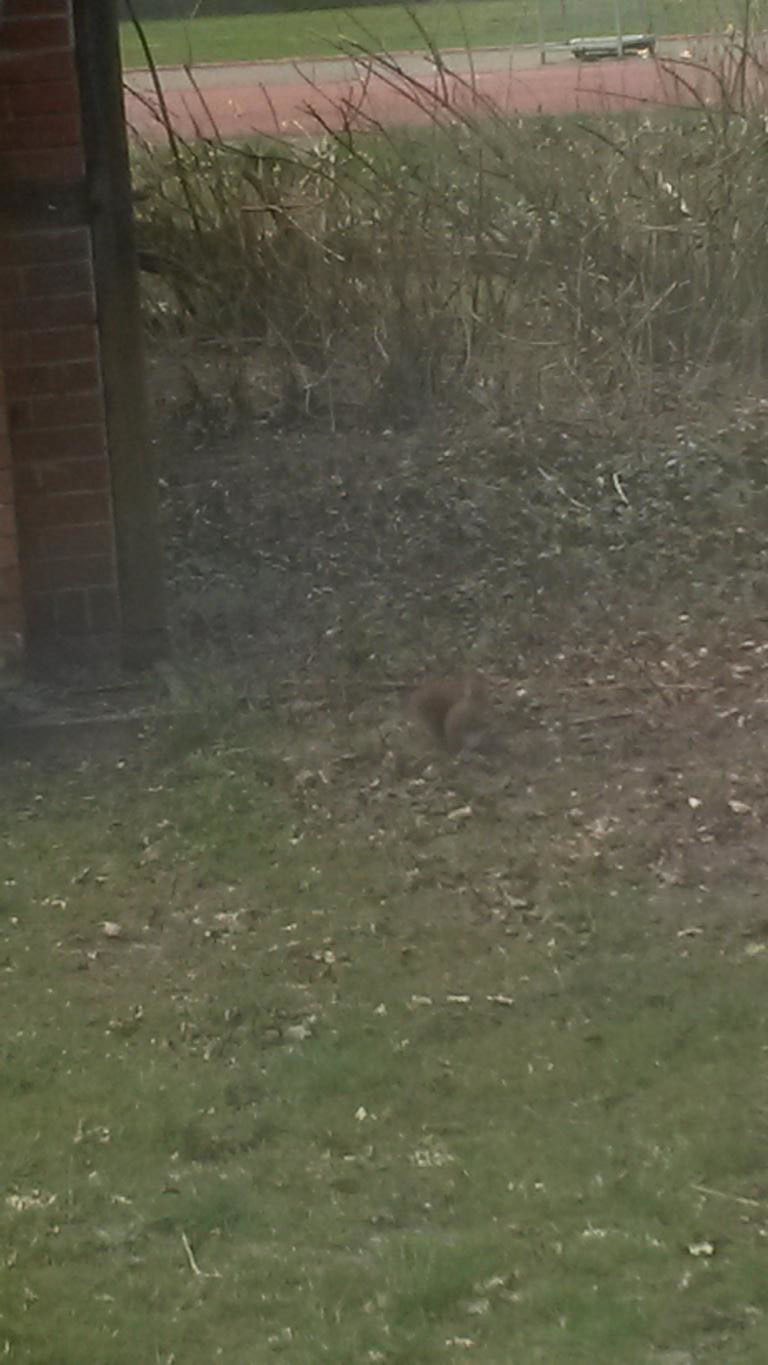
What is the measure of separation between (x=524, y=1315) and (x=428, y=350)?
6465 mm

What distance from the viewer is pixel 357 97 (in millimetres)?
9930

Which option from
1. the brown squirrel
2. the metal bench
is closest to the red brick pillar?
the brown squirrel

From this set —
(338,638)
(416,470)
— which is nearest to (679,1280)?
(338,638)

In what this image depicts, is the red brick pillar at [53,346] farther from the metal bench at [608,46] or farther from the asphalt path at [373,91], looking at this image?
the metal bench at [608,46]

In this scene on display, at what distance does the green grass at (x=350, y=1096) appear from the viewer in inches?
148

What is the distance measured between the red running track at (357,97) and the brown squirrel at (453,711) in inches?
149

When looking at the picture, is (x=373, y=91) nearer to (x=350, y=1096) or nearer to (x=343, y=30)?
(x=343, y=30)

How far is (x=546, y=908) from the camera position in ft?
18.1

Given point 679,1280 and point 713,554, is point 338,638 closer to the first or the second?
point 713,554

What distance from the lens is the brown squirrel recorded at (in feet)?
21.6

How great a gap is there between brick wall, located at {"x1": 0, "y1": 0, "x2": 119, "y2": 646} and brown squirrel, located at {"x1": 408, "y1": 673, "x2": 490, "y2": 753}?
1132 mm

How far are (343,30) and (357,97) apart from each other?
0.37m

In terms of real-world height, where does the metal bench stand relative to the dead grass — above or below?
above

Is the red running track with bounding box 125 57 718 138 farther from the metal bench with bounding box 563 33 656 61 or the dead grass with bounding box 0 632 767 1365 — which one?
the dead grass with bounding box 0 632 767 1365
